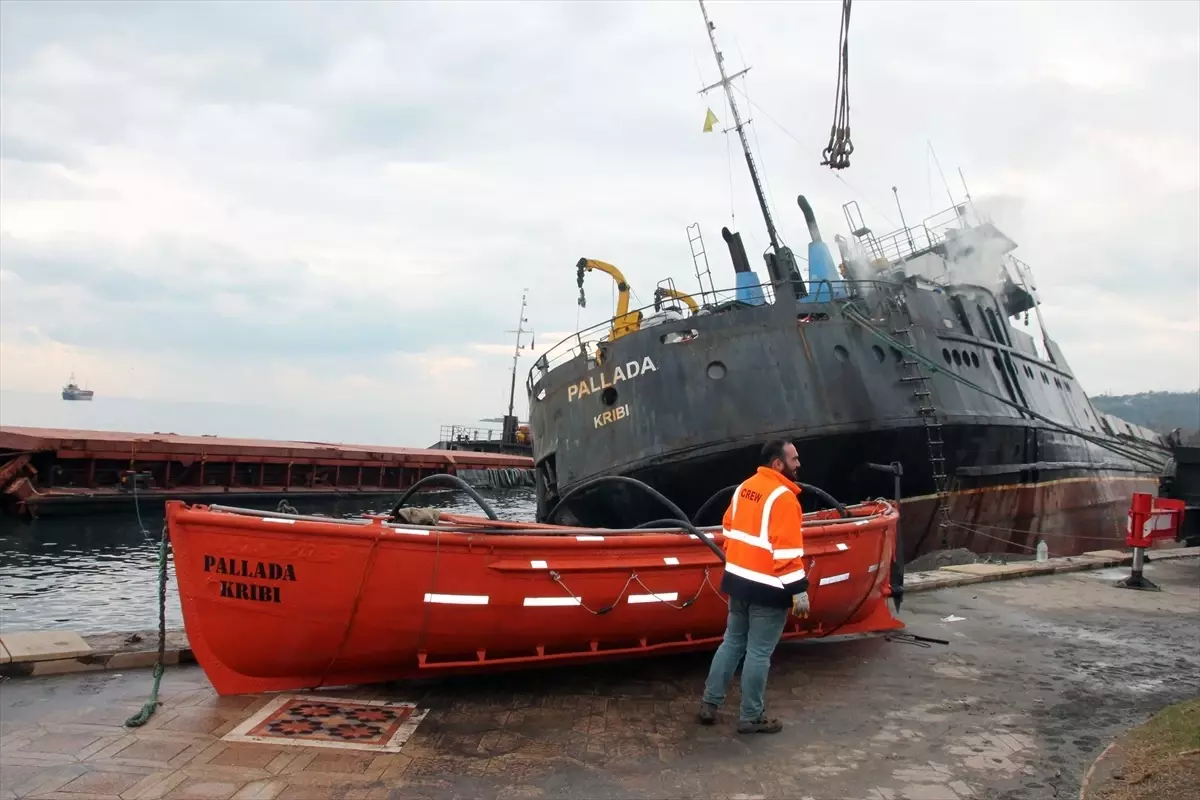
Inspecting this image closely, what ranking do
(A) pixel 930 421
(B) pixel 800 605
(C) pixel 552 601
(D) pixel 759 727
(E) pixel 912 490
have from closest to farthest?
(B) pixel 800 605 → (D) pixel 759 727 → (C) pixel 552 601 → (A) pixel 930 421 → (E) pixel 912 490

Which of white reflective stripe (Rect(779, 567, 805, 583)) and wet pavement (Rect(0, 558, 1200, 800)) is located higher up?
white reflective stripe (Rect(779, 567, 805, 583))

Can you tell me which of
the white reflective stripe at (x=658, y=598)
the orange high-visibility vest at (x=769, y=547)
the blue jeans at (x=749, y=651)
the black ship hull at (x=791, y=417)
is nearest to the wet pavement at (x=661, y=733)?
the blue jeans at (x=749, y=651)

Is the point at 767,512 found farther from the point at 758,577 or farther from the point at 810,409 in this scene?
the point at 810,409

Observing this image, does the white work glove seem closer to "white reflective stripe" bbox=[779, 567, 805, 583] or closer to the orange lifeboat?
"white reflective stripe" bbox=[779, 567, 805, 583]

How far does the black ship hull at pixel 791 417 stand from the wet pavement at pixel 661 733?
15.9 ft

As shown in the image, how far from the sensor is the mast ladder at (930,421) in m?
12.1

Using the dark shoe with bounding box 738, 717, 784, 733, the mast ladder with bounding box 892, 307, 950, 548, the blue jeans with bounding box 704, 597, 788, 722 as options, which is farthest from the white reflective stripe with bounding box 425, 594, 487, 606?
the mast ladder with bounding box 892, 307, 950, 548

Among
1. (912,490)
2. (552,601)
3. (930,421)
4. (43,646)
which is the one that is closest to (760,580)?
(552,601)

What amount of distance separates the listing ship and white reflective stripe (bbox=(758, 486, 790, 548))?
17.8 feet

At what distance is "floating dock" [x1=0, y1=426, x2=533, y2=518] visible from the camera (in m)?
22.4

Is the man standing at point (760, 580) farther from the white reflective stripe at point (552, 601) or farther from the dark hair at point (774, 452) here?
the white reflective stripe at point (552, 601)

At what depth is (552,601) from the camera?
17.3 ft

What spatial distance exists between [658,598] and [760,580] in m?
1.15

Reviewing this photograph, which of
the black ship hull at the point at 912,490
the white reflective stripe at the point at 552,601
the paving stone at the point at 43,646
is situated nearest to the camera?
the white reflective stripe at the point at 552,601
